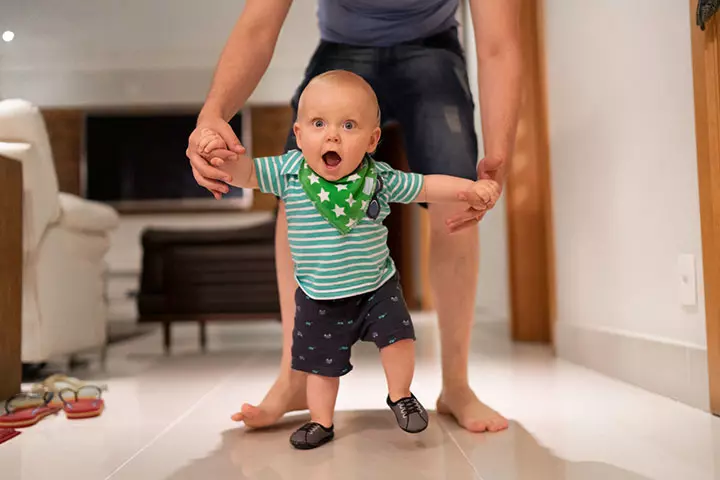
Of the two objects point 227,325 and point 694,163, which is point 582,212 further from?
point 227,325

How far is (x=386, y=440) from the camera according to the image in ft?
3.39

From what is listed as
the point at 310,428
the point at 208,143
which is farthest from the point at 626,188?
the point at 208,143

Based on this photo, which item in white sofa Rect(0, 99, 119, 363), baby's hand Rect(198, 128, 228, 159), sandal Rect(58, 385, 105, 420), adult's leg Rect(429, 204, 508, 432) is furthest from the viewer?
white sofa Rect(0, 99, 119, 363)

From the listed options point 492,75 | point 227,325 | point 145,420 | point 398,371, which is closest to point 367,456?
point 398,371

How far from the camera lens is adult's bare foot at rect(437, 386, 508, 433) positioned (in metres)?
1.08

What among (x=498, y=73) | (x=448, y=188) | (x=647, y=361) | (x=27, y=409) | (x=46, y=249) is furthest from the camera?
(x=46, y=249)

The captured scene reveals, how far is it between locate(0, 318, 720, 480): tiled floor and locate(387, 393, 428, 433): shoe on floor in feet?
0.14

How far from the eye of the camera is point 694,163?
1.27 m

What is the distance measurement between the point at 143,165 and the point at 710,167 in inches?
209

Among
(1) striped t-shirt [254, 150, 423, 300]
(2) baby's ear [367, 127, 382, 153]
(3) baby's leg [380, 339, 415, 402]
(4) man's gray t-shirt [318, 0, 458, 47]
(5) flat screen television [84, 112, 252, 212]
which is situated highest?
(5) flat screen television [84, 112, 252, 212]

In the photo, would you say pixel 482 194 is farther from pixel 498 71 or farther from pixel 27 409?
pixel 27 409

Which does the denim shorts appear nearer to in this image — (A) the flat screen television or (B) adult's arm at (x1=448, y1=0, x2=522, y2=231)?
(B) adult's arm at (x1=448, y1=0, x2=522, y2=231)

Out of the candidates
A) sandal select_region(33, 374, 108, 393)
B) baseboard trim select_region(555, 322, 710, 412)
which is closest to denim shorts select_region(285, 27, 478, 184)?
baseboard trim select_region(555, 322, 710, 412)

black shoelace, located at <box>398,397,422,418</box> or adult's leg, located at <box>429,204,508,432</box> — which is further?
adult's leg, located at <box>429,204,508,432</box>
